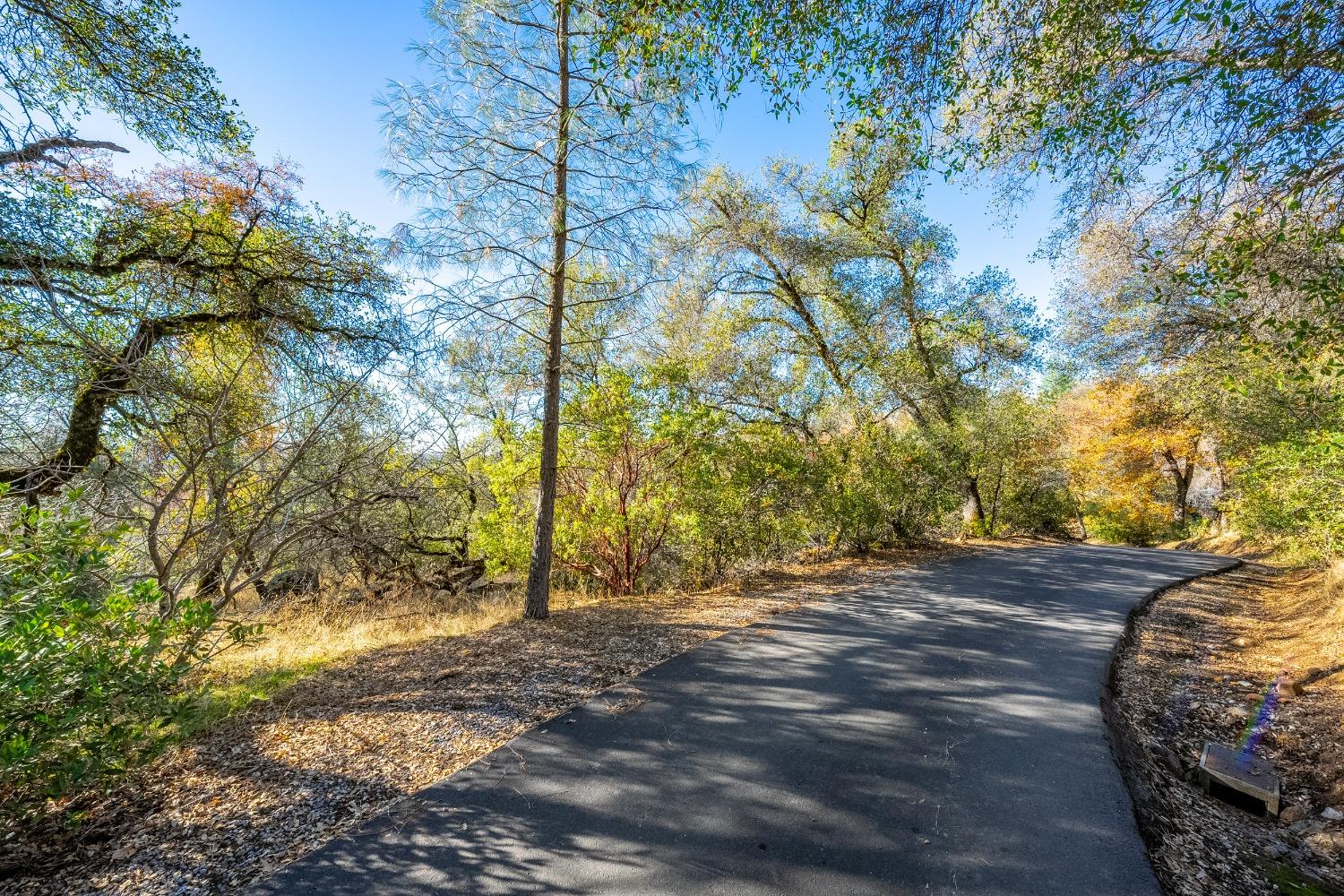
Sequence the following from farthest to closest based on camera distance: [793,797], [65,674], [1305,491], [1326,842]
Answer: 1. [1305,491]
2. [793,797]
3. [1326,842]
4. [65,674]

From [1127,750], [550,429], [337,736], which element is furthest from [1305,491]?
[337,736]

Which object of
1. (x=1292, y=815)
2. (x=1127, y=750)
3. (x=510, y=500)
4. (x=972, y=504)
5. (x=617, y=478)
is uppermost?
(x=617, y=478)

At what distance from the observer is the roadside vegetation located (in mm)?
3562

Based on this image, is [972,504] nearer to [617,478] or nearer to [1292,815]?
[617,478]

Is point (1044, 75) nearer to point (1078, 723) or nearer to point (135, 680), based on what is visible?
point (1078, 723)

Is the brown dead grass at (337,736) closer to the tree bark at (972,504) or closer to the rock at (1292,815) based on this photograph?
the rock at (1292,815)

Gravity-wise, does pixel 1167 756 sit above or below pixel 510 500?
below

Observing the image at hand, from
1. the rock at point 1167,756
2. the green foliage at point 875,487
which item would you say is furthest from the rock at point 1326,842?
the green foliage at point 875,487

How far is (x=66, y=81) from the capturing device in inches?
190

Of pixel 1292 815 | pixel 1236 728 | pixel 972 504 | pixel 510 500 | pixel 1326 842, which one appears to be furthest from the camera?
pixel 972 504

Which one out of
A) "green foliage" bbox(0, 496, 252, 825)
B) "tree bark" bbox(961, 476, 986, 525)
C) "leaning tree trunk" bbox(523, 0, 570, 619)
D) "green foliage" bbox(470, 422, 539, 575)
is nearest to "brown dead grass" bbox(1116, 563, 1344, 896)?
"green foliage" bbox(0, 496, 252, 825)

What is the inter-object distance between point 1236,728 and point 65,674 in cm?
758

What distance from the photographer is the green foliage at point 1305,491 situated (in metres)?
5.69

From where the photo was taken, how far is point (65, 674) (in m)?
2.37
